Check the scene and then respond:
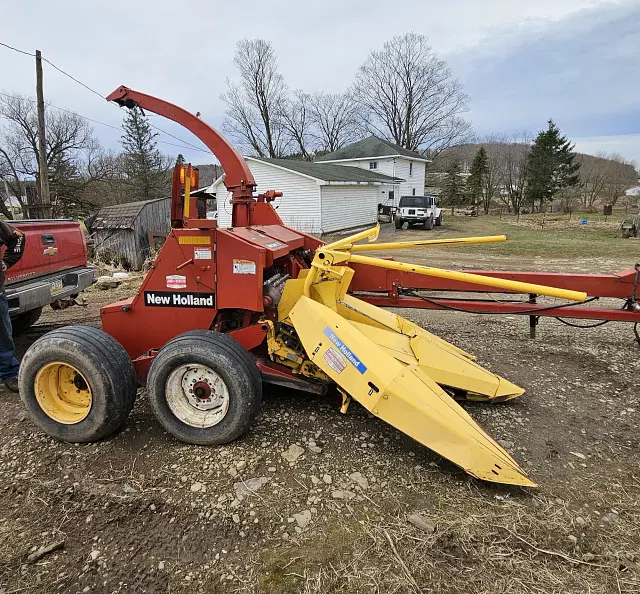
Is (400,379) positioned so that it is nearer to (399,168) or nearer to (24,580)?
(24,580)

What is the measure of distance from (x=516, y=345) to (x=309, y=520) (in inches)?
145

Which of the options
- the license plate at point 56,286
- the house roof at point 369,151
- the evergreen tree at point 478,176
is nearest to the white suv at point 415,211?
the house roof at point 369,151

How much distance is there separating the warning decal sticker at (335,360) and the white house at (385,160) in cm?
2997

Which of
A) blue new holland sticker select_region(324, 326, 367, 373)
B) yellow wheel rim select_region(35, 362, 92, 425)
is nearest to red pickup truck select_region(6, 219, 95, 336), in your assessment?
yellow wheel rim select_region(35, 362, 92, 425)

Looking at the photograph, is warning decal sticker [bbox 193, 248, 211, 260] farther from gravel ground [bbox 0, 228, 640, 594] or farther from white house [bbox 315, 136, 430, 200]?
white house [bbox 315, 136, 430, 200]

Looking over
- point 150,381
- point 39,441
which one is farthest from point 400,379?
point 39,441

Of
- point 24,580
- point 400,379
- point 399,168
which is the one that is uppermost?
point 399,168

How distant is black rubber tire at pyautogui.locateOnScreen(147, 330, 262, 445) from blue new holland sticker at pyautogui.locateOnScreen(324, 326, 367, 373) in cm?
57

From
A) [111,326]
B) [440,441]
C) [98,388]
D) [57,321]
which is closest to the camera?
[440,441]

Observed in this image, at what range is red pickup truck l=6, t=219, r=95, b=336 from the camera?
4895mm

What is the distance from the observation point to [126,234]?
16.1m

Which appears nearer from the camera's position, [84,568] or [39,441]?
[84,568]

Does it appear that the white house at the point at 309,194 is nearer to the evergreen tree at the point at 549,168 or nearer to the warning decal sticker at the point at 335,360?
the warning decal sticker at the point at 335,360

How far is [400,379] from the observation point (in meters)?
2.79
